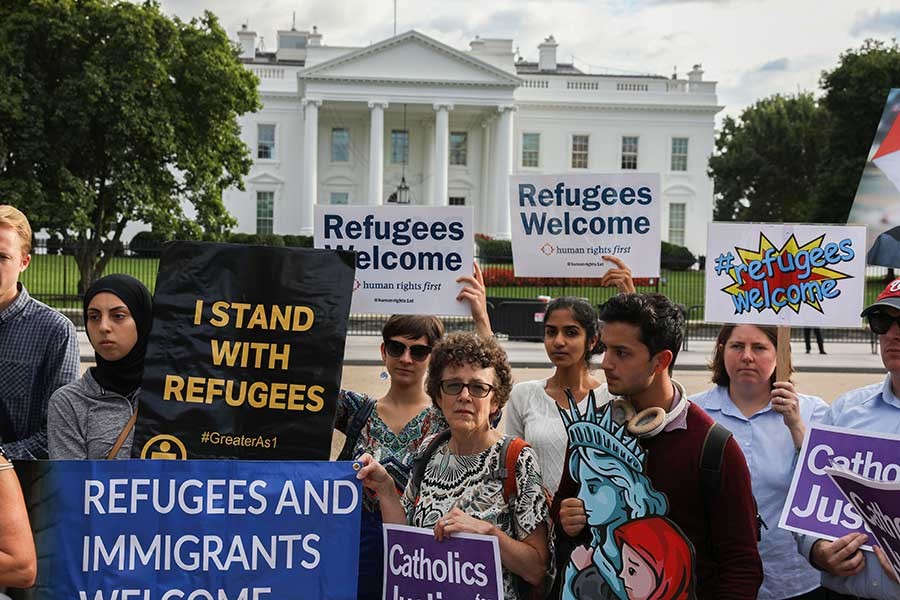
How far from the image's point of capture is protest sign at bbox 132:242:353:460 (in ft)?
11.5

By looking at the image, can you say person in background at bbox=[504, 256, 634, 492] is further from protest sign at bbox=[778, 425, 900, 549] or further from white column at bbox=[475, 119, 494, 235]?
white column at bbox=[475, 119, 494, 235]

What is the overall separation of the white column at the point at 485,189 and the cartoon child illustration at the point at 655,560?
56.2 metres

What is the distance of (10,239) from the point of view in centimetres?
372

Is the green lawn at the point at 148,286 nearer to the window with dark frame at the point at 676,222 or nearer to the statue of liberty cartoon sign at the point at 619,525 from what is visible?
the statue of liberty cartoon sign at the point at 619,525

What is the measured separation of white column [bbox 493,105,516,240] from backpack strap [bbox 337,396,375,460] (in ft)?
178

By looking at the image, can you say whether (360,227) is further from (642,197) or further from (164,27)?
(164,27)

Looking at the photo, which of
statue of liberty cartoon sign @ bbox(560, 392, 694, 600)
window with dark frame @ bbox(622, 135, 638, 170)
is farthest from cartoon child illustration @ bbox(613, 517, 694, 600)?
window with dark frame @ bbox(622, 135, 638, 170)

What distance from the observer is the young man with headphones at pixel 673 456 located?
2809mm

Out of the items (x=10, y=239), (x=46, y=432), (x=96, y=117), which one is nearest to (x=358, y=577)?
(x=46, y=432)

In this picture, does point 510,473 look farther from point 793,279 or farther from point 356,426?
point 793,279

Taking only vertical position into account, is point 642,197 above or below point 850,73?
below

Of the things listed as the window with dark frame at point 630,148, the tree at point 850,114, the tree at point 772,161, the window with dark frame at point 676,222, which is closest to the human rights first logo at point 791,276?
the tree at point 850,114

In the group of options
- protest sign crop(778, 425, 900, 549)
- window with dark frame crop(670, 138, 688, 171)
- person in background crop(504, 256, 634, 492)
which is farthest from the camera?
window with dark frame crop(670, 138, 688, 171)

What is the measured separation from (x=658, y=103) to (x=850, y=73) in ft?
76.9
